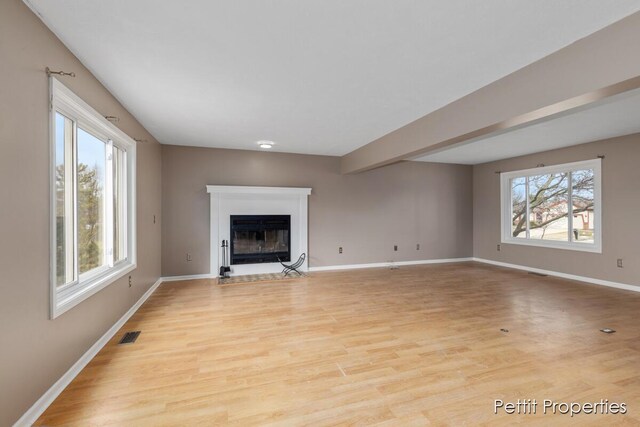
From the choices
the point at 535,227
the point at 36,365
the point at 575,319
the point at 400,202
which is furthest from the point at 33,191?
the point at 535,227

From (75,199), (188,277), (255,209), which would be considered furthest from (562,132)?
(188,277)

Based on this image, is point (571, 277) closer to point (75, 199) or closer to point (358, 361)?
point (358, 361)

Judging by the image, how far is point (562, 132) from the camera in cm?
428

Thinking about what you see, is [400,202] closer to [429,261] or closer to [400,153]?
[429,261]

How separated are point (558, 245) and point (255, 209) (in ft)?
19.1

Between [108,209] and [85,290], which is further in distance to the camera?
[108,209]

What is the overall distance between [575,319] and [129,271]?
511 cm

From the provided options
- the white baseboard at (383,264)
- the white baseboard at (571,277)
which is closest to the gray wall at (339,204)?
the white baseboard at (383,264)

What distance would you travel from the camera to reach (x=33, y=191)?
1700mm

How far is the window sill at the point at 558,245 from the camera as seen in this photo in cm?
491

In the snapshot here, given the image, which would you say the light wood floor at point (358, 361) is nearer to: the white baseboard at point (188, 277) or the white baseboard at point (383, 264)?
the white baseboard at point (188, 277)

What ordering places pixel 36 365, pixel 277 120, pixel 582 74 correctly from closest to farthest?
pixel 36 365 → pixel 582 74 → pixel 277 120

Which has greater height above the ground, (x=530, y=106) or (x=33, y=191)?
(x=530, y=106)

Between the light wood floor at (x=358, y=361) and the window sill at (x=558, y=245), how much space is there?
3.43ft
